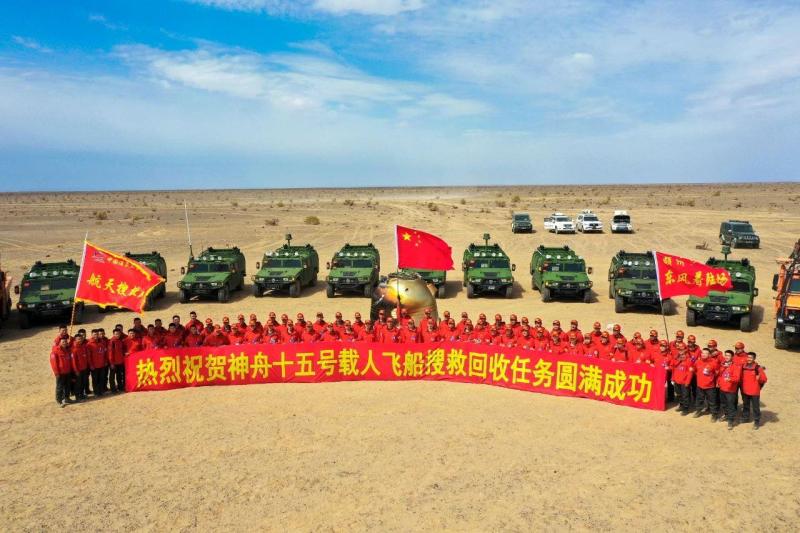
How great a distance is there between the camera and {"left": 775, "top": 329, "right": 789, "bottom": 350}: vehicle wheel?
51.2 ft

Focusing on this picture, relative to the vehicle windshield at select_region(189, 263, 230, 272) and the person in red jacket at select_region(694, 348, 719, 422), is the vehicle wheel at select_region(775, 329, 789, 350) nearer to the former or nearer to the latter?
the person in red jacket at select_region(694, 348, 719, 422)

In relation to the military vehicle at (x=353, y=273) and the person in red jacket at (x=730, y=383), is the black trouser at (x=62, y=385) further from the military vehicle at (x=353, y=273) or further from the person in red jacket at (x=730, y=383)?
the person in red jacket at (x=730, y=383)

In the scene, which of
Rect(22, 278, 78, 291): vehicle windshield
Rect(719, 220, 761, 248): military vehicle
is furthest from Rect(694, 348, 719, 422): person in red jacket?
Rect(719, 220, 761, 248): military vehicle

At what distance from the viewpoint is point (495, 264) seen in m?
23.6

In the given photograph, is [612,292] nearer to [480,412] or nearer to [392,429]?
[480,412]

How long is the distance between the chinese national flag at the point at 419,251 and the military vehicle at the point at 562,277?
882cm

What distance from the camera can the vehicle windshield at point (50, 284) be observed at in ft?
63.1

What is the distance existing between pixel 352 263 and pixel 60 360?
13.2 metres

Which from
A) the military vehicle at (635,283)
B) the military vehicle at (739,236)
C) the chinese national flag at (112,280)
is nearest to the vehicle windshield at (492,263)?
the military vehicle at (635,283)

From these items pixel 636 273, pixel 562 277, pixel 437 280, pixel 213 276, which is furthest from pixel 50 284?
pixel 636 273

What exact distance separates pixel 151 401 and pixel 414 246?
6.74 metres

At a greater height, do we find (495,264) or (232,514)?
(495,264)

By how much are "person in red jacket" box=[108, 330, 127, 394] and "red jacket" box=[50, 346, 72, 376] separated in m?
0.80

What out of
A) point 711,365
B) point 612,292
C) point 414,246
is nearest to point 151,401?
point 414,246
